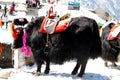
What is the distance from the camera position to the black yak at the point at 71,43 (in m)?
8.59

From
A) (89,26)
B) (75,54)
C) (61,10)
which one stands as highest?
(89,26)

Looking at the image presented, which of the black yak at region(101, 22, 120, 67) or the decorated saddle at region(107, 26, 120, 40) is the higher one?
the decorated saddle at region(107, 26, 120, 40)

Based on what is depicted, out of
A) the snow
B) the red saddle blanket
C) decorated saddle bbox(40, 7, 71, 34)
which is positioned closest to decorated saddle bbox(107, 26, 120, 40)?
the snow

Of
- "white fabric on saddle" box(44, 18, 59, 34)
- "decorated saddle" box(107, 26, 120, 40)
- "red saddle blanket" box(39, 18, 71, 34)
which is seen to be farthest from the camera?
"decorated saddle" box(107, 26, 120, 40)

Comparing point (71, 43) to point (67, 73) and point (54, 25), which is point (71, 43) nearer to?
point (54, 25)

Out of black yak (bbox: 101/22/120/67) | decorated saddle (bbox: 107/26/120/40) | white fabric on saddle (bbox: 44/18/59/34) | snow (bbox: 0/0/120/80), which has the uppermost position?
white fabric on saddle (bbox: 44/18/59/34)

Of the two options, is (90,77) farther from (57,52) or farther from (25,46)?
(25,46)

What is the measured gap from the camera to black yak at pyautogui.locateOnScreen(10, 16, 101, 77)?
8.59 metres

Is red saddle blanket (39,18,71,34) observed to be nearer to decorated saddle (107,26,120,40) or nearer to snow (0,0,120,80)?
snow (0,0,120,80)

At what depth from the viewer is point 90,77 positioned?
8852mm

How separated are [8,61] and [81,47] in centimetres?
306

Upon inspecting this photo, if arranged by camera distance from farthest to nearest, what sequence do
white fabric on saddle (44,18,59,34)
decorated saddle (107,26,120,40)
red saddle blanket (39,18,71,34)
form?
decorated saddle (107,26,120,40)
white fabric on saddle (44,18,59,34)
red saddle blanket (39,18,71,34)

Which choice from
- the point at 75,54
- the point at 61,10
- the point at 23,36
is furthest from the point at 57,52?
the point at 61,10

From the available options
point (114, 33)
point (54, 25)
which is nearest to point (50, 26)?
point (54, 25)
